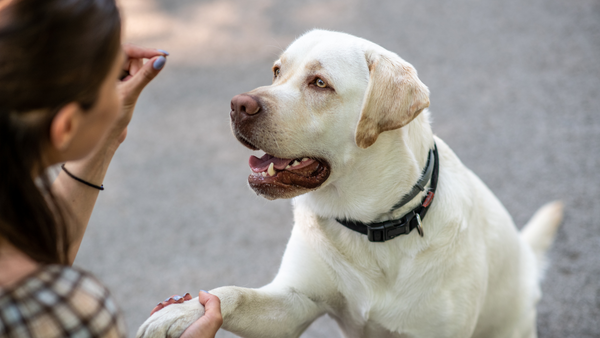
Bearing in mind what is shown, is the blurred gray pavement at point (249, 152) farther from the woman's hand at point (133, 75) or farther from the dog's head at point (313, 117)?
the woman's hand at point (133, 75)

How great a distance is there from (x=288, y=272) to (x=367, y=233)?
358 mm

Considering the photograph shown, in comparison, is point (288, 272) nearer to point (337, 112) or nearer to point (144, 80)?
point (337, 112)

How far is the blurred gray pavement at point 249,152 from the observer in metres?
3.15

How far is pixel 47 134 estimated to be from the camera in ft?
3.58

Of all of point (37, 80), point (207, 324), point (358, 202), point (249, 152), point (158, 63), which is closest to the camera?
point (37, 80)

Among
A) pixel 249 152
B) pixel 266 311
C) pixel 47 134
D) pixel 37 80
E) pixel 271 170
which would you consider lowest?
pixel 249 152

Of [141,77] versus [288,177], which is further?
[288,177]

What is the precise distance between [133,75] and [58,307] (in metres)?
0.92

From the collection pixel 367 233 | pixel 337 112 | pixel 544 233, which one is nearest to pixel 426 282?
pixel 367 233

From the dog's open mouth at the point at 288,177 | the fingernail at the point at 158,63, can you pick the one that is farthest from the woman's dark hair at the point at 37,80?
the dog's open mouth at the point at 288,177

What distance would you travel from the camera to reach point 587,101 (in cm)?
410

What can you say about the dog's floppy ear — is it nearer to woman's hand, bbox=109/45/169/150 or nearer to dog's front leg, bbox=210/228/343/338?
dog's front leg, bbox=210/228/343/338

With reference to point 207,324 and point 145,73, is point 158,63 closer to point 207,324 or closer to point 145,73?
point 145,73

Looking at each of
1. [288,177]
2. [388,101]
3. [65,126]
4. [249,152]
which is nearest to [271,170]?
[288,177]
